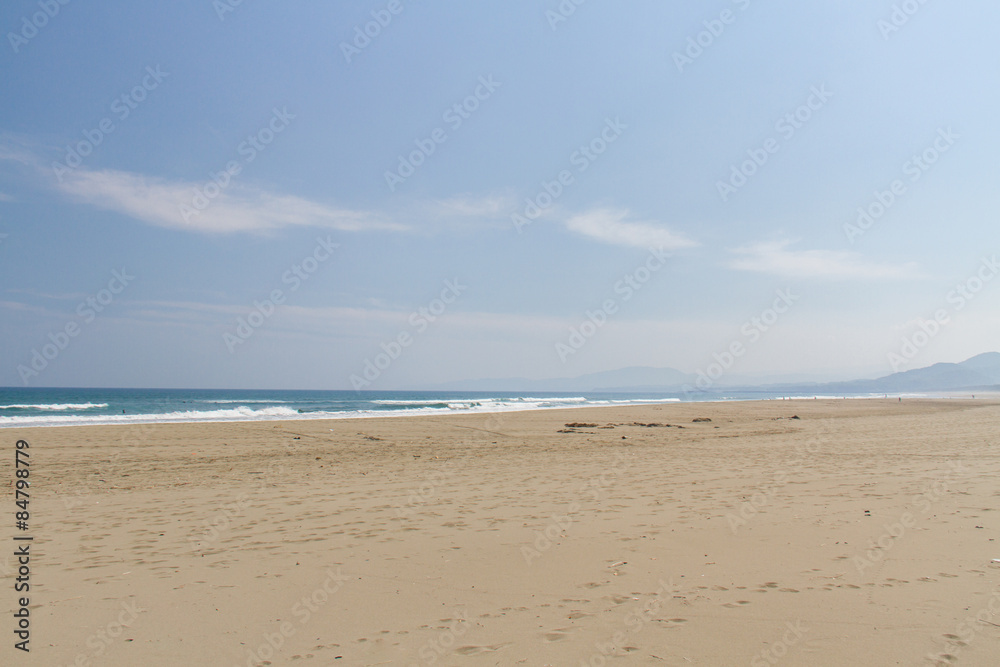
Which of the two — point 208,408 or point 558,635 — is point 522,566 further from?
point 208,408

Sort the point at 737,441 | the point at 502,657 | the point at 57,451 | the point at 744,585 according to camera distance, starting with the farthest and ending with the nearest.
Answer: the point at 737,441 < the point at 57,451 < the point at 744,585 < the point at 502,657

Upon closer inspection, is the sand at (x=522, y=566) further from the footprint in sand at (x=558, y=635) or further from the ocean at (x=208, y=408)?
the ocean at (x=208, y=408)

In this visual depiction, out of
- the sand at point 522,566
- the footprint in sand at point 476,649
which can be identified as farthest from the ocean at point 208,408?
the footprint in sand at point 476,649

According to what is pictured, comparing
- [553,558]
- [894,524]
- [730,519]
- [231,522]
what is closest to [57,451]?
[231,522]

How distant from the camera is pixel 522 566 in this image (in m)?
5.84

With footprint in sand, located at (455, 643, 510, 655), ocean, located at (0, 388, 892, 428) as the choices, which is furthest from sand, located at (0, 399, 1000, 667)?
ocean, located at (0, 388, 892, 428)

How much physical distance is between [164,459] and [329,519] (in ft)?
33.7

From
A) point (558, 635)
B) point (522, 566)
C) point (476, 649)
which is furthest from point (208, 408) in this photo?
point (558, 635)

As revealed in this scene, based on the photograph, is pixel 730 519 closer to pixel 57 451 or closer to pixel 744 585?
pixel 744 585

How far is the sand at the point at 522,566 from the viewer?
4090 millimetres

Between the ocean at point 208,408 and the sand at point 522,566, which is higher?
the ocean at point 208,408

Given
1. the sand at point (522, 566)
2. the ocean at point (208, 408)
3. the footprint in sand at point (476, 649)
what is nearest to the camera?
the footprint in sand at point (476, 649)

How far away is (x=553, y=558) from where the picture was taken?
608 cm

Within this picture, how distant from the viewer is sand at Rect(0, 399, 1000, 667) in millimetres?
4090
